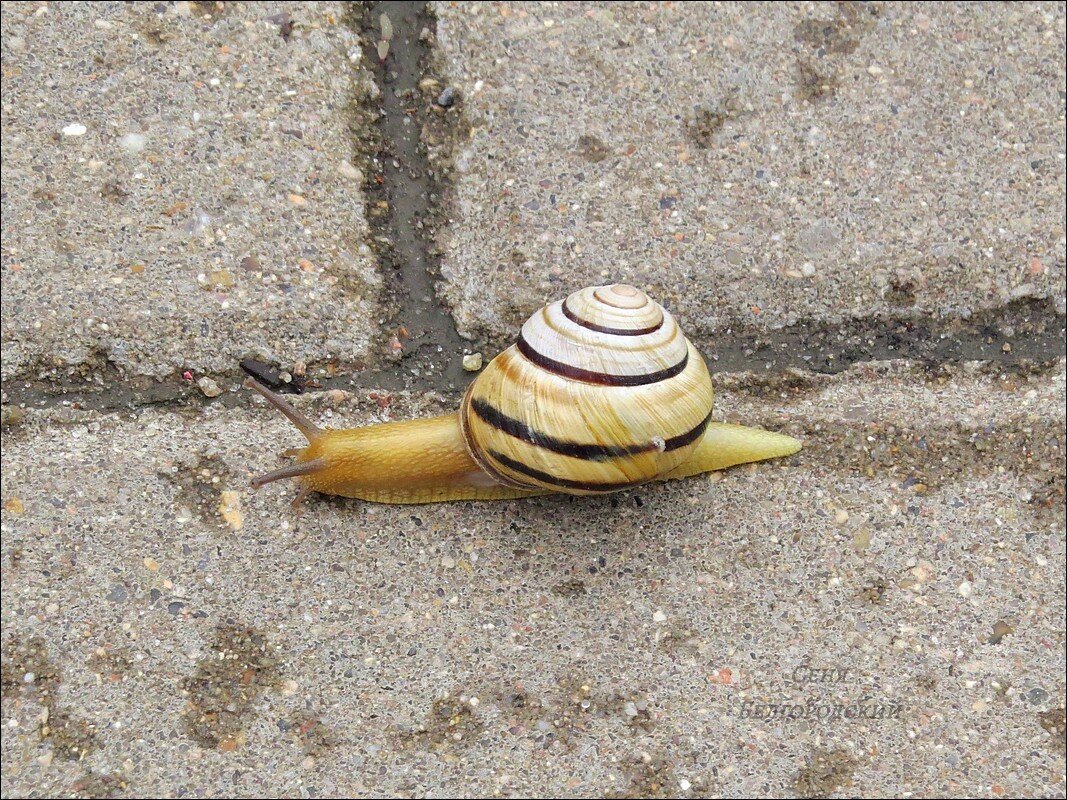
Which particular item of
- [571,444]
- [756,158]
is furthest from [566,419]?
[756,158]

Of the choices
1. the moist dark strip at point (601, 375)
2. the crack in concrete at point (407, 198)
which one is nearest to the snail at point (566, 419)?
the moist dark strip at point (601, 375)

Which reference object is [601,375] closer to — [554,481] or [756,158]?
[554,481]

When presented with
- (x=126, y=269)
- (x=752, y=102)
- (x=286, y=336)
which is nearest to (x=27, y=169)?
(x=126, y=269)

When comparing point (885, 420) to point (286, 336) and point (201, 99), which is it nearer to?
point (286, 336)

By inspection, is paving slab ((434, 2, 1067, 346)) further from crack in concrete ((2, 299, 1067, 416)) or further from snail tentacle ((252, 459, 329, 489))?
snail tentacle ((252, 459, 329, 489))

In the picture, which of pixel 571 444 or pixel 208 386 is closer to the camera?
pixel 571 444

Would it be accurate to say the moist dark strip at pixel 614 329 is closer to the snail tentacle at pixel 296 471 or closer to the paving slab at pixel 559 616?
the paving slab at pixel 559 616
